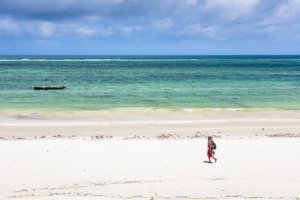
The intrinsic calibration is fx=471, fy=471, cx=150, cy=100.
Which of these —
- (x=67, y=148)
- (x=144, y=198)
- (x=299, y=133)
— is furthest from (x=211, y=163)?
(x=299, y=133)

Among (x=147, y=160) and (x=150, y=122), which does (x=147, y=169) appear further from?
(x=150, y=122)

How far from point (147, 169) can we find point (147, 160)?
1.48m

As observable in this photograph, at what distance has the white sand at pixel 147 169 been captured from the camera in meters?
15.0

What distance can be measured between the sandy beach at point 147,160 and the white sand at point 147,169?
3cm

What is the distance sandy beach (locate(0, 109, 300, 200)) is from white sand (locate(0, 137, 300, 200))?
3 cm

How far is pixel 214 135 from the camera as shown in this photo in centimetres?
2658

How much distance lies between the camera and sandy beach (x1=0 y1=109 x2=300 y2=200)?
599 inches

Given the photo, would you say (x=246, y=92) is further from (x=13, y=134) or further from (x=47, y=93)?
(x=13, y=134)

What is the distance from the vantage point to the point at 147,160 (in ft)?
63.9

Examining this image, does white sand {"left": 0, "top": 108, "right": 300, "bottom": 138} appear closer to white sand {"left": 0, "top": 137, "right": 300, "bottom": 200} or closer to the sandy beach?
the sandy beach

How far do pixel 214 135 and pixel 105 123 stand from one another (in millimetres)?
8692

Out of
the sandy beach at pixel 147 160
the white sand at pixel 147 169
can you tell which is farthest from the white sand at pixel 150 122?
the white sand at pixel 147 169

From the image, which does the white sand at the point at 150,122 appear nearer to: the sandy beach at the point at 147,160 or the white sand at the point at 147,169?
the sandy beach at the point at 147,160

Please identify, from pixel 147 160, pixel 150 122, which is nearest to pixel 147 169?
pixel 147 160
